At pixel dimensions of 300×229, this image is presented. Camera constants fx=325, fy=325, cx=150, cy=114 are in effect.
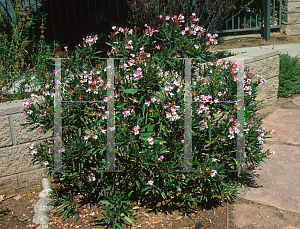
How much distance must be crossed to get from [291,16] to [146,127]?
957 cm

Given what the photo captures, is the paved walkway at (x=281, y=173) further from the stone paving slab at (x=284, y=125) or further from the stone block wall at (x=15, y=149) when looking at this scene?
the stone block wall at (x=15, y=149)

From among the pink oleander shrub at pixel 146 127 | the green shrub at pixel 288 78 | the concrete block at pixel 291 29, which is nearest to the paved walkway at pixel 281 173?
the pink oleander shrub at pixel 146 127

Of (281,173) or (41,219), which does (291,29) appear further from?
(41,219)

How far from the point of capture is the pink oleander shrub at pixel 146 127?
2691 millimetres

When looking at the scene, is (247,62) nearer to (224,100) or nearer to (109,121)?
(224,100)

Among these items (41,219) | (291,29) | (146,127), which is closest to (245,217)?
(146,127)

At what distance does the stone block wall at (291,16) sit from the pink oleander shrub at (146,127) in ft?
27.9

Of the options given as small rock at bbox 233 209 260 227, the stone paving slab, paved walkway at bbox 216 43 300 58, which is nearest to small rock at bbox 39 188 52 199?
small rock at bbox 233 209 260 227

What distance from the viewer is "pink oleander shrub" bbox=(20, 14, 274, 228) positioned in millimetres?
2691

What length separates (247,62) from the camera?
15.3ft

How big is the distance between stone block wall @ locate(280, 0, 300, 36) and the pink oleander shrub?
851cm

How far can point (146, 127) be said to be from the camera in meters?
2.73

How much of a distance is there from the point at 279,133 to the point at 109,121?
2771mm

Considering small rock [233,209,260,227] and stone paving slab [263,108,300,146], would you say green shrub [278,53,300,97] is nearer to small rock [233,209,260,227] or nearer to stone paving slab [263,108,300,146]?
stone paving slab [263,108,300,146]
